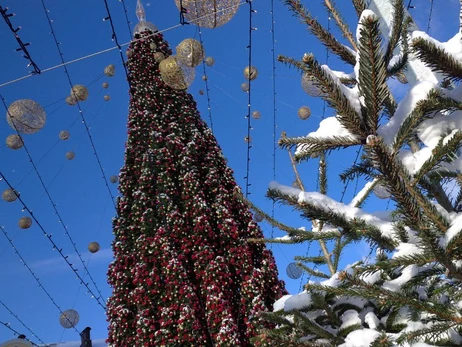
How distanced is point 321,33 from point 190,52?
15.1 ft

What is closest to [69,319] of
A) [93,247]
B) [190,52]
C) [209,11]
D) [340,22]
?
[93,247]

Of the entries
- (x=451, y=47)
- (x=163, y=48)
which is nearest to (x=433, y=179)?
(x=451, y=47)

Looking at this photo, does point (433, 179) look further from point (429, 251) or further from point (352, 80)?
point (352, 80)

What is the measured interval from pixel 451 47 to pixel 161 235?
Answer: 7.39 meters

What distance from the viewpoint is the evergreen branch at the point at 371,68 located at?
1.68 metres

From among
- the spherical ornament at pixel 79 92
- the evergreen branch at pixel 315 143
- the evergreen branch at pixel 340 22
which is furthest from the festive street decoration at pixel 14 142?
the evergreen branch at pixel 315 143

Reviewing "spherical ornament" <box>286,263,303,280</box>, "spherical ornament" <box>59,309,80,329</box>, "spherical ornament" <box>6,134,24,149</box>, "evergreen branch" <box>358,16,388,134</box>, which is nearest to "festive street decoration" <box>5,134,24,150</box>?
"spherical ornament" <box>6,134,24,149</box>

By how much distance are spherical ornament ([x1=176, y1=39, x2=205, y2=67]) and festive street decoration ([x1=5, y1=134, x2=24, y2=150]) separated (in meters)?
5.88

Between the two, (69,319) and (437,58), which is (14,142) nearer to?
(69,319)

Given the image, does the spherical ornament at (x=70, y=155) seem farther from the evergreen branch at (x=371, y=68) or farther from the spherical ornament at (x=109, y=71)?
the evergreen branch at (x=371, y=68)

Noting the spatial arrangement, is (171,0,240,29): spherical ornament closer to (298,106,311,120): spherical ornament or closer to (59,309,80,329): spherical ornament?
(298,106,311,120): spherical ornament

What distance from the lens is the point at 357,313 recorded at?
371 cm

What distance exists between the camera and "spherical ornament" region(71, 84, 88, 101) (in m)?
9.90

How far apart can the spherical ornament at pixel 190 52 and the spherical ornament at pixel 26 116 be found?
3.24 metres
